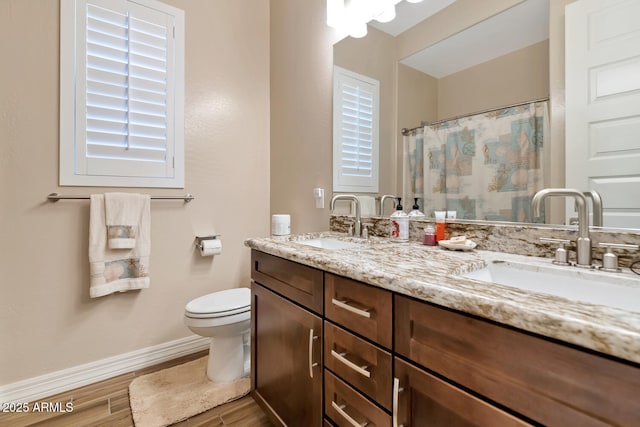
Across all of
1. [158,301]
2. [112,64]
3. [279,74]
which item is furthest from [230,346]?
[279,74]

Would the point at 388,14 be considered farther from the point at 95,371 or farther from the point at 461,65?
the point at 95,371

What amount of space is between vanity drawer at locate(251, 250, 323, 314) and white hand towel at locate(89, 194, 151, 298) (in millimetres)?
865

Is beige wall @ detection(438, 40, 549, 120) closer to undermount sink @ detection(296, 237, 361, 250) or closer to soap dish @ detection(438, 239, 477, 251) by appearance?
soap dish @ detection(438, 239, 477, 251)

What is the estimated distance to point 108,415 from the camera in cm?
147

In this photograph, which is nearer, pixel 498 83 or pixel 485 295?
pixel 485 295

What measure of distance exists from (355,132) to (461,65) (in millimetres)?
664

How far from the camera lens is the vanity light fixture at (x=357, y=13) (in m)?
1.54

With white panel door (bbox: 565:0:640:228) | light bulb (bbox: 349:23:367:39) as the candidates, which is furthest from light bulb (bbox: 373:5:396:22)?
white panel door (bbox: 565:0:640:228)

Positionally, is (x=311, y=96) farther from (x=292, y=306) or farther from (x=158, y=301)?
(x=158, y=301)

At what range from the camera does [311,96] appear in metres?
2.00

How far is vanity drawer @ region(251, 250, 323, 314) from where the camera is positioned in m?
1.01

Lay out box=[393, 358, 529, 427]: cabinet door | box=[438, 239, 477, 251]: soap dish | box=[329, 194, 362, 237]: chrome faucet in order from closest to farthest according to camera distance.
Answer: box=[393, 358, 529, 427]: cabinet door → box=[438, 239, 477, 251]: soap dish → box=[329, 194, 362, 237]: chrome faucet

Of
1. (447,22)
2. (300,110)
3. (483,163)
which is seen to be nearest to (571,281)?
(483,163)

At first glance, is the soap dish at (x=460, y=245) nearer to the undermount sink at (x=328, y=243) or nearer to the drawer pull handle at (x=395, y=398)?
the undermount sink at (x=328, y=243)
